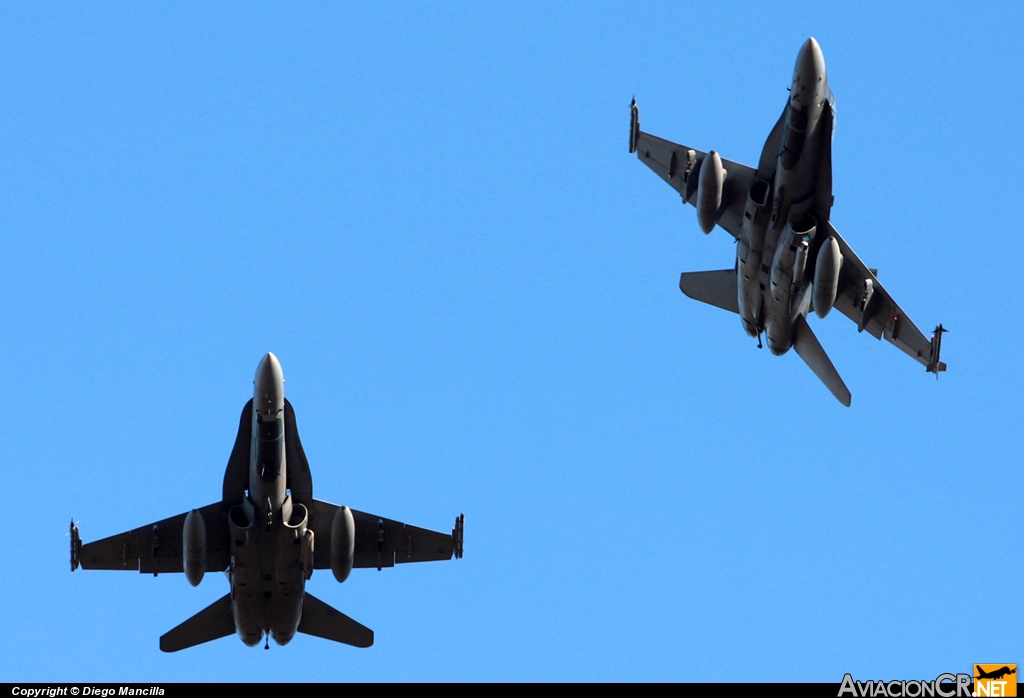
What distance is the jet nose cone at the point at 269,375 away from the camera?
3184 centimetres

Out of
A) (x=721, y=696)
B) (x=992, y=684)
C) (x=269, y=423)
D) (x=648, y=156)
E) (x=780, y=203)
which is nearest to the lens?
(x=721, y=696)

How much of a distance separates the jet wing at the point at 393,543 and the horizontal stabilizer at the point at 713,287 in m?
7.95

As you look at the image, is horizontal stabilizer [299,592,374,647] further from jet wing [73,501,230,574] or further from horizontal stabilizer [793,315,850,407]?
horizontal stabilizer [793,315,850,407]

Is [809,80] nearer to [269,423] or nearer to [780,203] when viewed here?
[780,203]

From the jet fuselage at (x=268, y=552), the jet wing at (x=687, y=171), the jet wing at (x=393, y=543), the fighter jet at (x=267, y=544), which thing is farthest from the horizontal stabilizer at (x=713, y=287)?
the jet fuselage at (x=268, y=552)

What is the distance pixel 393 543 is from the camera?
3691 centimetres

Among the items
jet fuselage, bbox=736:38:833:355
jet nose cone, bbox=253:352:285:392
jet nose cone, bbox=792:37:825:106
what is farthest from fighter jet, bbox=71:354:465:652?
jet nose cone, bbox=792:37:825:106

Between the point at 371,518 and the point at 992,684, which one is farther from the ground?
the point at 371,518

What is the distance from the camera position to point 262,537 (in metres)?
34.3

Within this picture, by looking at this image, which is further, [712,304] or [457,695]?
[712,304]

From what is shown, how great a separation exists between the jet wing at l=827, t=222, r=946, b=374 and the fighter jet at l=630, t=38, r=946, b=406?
22mm

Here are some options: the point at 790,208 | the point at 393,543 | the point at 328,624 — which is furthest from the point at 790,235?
the point at 328,624

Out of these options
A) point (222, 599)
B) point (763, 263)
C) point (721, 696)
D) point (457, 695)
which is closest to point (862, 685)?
point (721, 696)

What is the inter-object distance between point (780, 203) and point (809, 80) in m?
2.80
